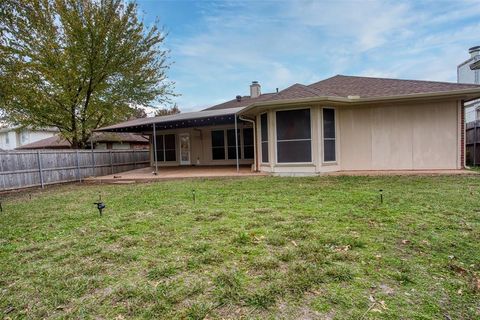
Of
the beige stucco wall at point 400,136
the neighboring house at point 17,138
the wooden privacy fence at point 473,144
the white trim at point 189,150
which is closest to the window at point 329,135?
the beige stucco wall at point 400,136

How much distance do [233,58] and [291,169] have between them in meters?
9.62

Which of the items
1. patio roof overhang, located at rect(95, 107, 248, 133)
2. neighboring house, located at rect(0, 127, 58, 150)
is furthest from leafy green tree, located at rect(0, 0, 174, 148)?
neighboring house, located at rect(0, 127, 58, 150)

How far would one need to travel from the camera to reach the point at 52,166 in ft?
36.6

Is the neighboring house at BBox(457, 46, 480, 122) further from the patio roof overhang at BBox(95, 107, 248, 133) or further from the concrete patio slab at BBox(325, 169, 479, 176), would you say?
the patio roof overhang at BBox(95, 107, 248, 133)

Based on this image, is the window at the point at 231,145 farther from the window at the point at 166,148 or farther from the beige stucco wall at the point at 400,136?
the beige stucco wall at the point at 400,136

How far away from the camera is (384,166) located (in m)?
9.49

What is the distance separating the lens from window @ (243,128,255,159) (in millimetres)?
13802

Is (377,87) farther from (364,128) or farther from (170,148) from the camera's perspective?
(170,148)

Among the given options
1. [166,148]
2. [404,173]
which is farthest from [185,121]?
[404,173]

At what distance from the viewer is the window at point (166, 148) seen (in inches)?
620

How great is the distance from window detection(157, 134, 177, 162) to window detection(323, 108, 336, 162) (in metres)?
9.11

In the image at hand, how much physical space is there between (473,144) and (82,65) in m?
17.6

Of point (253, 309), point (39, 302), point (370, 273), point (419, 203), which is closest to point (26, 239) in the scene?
point (39, 302)

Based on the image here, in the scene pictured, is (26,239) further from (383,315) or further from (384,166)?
(384,166)
